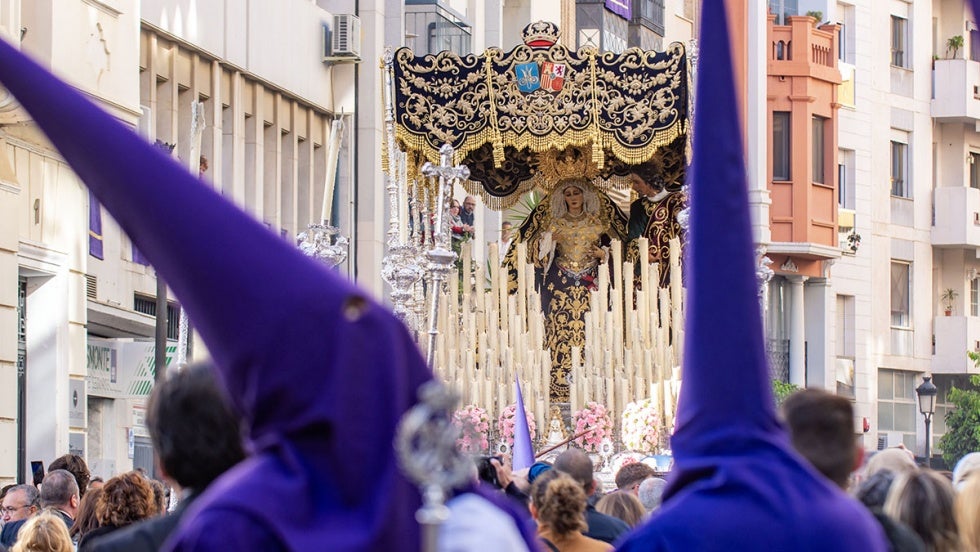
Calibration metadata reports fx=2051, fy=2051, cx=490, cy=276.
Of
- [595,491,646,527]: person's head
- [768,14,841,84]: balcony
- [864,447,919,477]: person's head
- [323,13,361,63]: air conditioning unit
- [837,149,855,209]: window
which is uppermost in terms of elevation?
[768,14,841,84]: balcony

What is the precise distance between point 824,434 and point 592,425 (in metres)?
11.9

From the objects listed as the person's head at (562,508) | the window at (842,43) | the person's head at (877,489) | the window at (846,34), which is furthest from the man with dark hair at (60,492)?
the window at (846,34)

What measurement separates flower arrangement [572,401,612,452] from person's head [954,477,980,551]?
10.9 m

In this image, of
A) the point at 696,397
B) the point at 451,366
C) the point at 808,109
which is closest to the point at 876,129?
the point at 808,109

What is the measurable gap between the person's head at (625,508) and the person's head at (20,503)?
3.11 meters

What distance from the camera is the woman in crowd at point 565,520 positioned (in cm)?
621

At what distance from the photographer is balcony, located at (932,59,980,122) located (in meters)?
40.9

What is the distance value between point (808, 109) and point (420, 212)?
63.8 ft

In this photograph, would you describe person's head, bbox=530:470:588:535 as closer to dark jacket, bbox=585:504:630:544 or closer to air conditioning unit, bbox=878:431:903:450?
dark jacket, bbox=585:504:630:544

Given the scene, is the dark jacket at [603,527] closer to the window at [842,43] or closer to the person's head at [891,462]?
the person's head at [891,462]

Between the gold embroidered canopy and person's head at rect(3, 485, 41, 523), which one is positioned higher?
the gold embroidered canopy

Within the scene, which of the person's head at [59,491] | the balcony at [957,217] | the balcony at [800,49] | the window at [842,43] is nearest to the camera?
the person's head at [59,491]

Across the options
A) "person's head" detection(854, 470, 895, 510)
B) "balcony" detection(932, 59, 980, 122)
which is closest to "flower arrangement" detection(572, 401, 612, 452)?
"person's head" detection(854, 470, 895, 510)

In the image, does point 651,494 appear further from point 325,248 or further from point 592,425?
point 592,425
